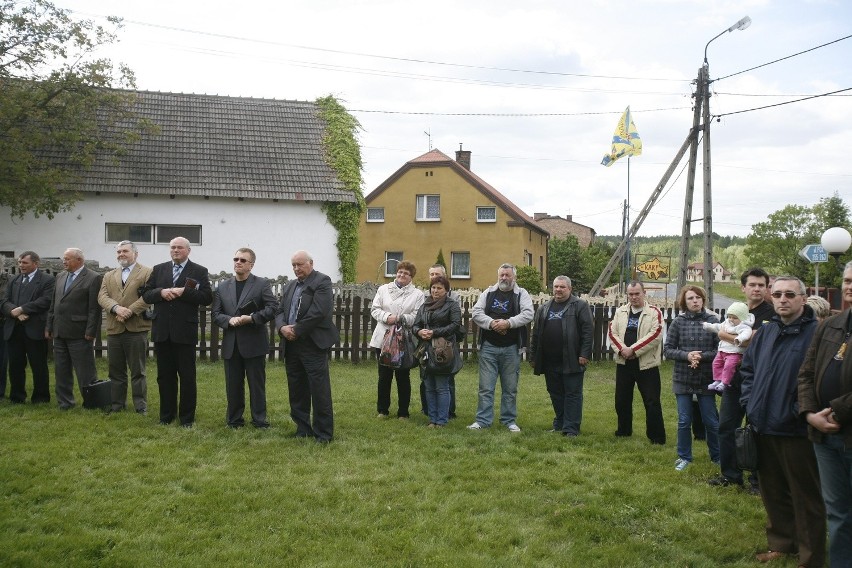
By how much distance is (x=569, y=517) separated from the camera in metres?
5.52

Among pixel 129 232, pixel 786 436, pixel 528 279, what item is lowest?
pixel 786 436

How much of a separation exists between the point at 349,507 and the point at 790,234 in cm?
6142

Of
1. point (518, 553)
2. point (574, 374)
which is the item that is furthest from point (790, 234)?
point (518, 553)

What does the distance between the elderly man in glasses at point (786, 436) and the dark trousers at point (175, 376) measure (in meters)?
5.69

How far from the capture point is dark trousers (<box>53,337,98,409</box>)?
29.1ft

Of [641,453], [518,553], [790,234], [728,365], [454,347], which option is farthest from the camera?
[790,234]

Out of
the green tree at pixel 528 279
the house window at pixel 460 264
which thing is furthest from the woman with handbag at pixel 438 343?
the house window at pixel 460 264

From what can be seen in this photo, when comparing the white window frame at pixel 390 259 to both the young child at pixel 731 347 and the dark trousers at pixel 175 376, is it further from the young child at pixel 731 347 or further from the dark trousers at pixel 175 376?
the young child at pixel 731 347

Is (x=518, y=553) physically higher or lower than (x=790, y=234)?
lower

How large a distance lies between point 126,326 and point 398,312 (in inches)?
124

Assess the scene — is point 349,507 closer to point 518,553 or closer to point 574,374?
point 518,553

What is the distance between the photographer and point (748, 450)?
5.02 metres

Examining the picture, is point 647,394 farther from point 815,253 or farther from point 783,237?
point 783,237

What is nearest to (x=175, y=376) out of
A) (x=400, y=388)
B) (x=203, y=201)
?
(x=400, y=388)
